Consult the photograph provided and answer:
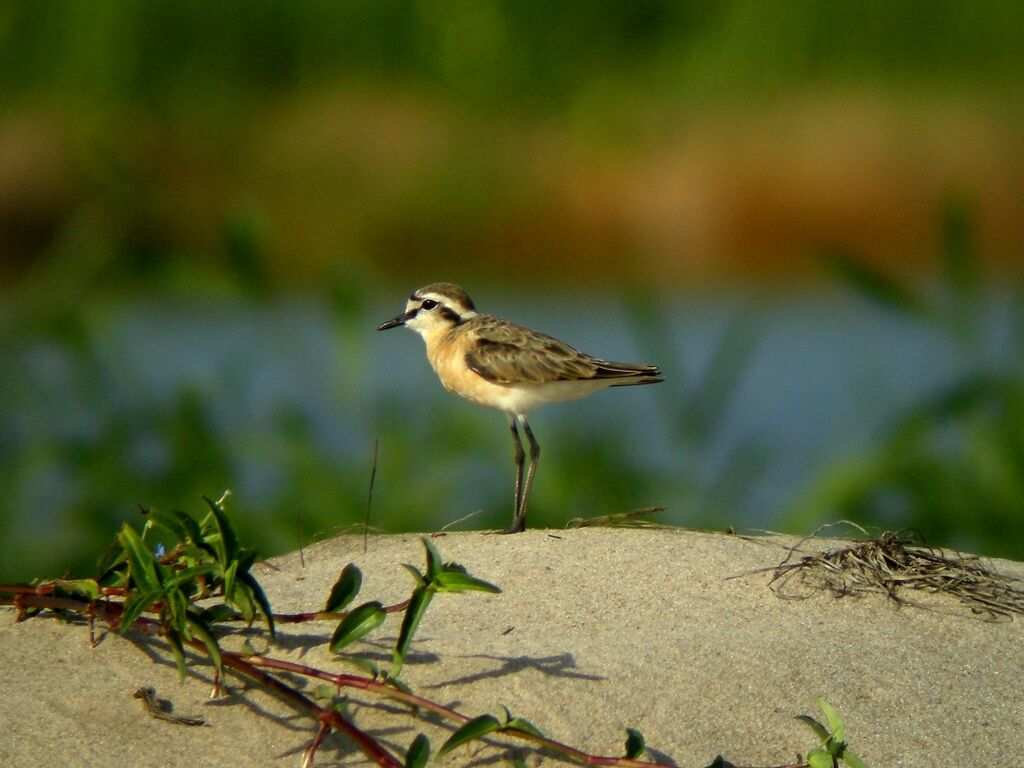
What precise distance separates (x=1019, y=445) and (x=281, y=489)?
9.37 ft

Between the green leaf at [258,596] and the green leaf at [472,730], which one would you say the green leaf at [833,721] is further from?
the green leaf at [258,596]

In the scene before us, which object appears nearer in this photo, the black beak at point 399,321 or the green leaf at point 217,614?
the green leaf at point 217,614

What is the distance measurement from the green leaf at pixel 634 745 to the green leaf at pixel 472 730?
198 millimetres

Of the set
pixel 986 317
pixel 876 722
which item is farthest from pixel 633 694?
pixel 986 317

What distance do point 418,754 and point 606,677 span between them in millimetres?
473

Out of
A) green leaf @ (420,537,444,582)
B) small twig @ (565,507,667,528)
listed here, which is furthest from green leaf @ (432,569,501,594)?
small twig @ (565,507,667,528)

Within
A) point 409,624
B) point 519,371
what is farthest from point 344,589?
point 519,371

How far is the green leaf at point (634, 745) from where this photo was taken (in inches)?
90.2

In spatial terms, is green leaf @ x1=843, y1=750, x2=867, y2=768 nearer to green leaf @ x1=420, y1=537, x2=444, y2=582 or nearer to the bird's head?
green leaf @ x1=420, y1=537, x2=444, y2=582

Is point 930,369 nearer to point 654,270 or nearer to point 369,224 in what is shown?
point 654,270

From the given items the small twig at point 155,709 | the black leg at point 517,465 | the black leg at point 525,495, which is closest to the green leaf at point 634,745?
the small twig at point 155,709

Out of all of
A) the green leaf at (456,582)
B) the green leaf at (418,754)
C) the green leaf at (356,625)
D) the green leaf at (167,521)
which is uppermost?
the green leaf at (456,582)

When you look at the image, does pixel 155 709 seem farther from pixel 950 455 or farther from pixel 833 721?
pixel 950 455

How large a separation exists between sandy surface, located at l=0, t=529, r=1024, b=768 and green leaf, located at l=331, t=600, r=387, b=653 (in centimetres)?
10
